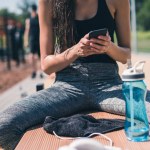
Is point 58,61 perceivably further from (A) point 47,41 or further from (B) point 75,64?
(A) point 47,41

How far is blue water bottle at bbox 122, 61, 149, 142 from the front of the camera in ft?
6.62

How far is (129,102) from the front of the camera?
2.10m

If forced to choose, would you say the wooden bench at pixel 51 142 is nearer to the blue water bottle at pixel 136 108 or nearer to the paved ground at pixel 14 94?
the blue water bottle at pixel 136 108

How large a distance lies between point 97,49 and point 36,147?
0.72 m

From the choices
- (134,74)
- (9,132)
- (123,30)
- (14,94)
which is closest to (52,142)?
(9,132)

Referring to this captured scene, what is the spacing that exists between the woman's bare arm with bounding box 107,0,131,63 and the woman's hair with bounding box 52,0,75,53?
1.04ft

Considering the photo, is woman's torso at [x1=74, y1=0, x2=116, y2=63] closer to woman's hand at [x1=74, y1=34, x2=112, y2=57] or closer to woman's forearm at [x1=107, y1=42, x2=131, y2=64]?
woman's forearm at [x1=107, y1=42, x2=131, y2=64]

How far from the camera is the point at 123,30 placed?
3.03 meters

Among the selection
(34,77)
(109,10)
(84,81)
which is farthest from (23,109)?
(34,77)

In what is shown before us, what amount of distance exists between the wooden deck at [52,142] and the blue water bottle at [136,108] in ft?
0.17

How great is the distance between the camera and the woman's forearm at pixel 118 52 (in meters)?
2.70

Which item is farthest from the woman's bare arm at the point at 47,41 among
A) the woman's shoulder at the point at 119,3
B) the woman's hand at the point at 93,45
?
the woman's shoulder at the point at 119,3

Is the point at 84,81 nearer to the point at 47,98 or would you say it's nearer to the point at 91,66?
the point at 91,66

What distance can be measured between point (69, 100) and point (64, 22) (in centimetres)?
56
